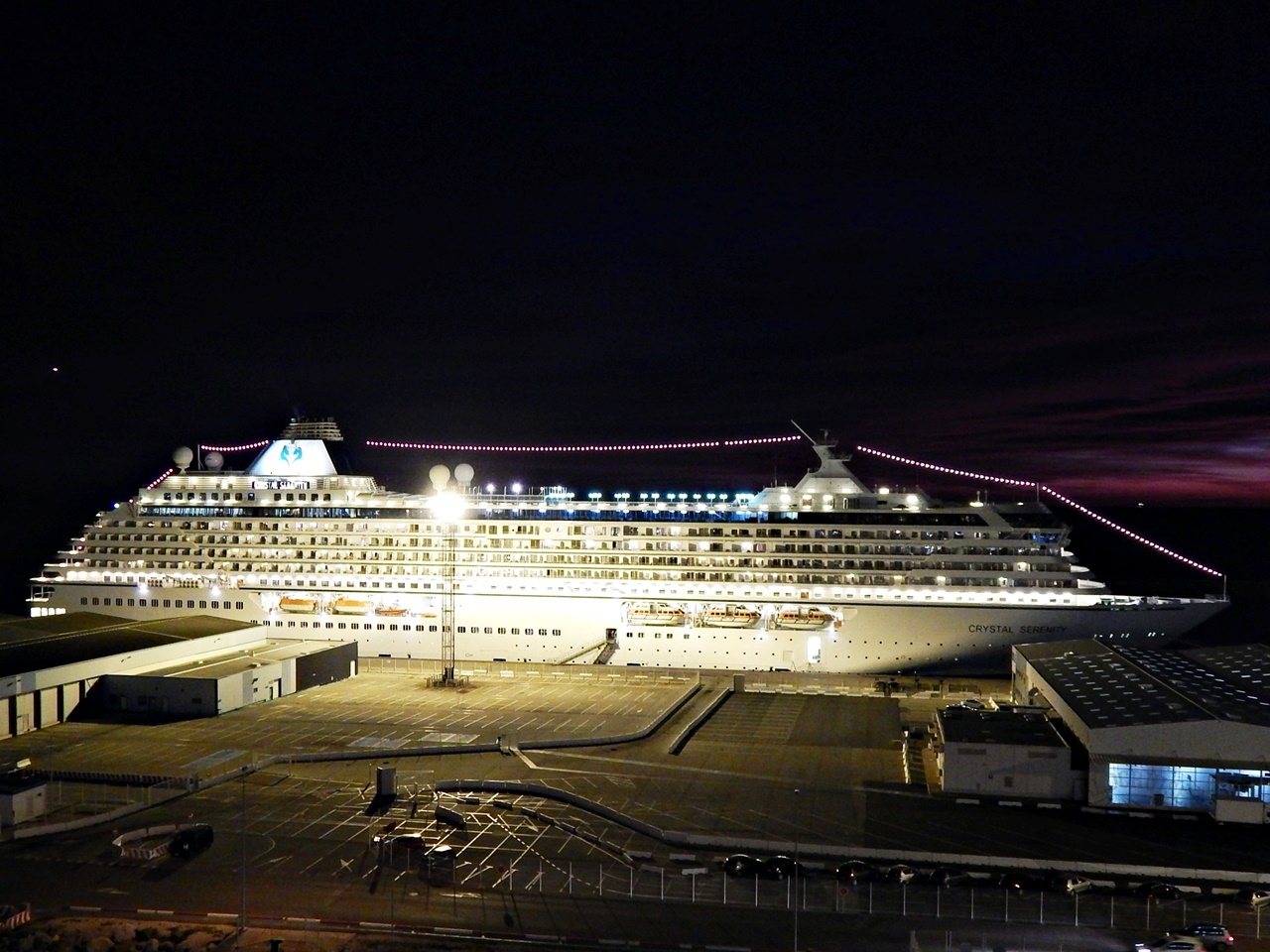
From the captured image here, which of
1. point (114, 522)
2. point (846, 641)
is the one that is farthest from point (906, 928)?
point (114, 522)

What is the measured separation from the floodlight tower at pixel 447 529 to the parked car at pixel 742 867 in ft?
73.1

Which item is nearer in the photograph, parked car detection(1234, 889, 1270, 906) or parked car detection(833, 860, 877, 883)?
parked car detection(1234, 889, 1270, 906)

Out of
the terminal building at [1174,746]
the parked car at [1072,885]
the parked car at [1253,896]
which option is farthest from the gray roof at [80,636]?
the parked car at [1253,896]

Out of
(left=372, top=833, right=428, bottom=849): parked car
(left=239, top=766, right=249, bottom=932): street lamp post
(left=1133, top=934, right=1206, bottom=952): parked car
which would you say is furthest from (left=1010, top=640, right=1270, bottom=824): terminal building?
(left=239, top=766, right=249, bottom=932): street lamp post

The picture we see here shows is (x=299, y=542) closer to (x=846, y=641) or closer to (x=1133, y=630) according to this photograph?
(x=846, y=641)

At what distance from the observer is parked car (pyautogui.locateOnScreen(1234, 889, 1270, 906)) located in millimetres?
16875

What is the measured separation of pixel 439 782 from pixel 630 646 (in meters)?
16.1

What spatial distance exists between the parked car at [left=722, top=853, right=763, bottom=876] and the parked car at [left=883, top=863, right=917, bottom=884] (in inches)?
87.3

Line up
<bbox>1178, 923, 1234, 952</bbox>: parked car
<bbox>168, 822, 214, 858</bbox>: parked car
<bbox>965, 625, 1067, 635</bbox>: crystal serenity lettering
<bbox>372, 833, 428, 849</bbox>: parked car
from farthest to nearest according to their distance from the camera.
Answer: <bbox>965, 625, 1067, 635</bbox>: crystal serenity lettering < <bbox>372, 833, 428, 849</bbox>: parked car < <bbox>168, 822, 214, 858</bbox>: parked car < <bbox>1178, 923, 1234, 952</bbox>: parked car

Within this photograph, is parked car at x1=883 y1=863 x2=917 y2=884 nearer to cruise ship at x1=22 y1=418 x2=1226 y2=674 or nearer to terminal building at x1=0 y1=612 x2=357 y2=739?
cruise ship at x1=22 y1=418 x2=1226 y2=674

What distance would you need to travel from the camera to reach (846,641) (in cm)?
3728

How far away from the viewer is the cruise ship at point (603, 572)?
3672 centimetres

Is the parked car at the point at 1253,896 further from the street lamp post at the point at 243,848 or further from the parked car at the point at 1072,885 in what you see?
the street lamp post at the point at 243,848

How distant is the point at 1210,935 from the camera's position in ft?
50.2
